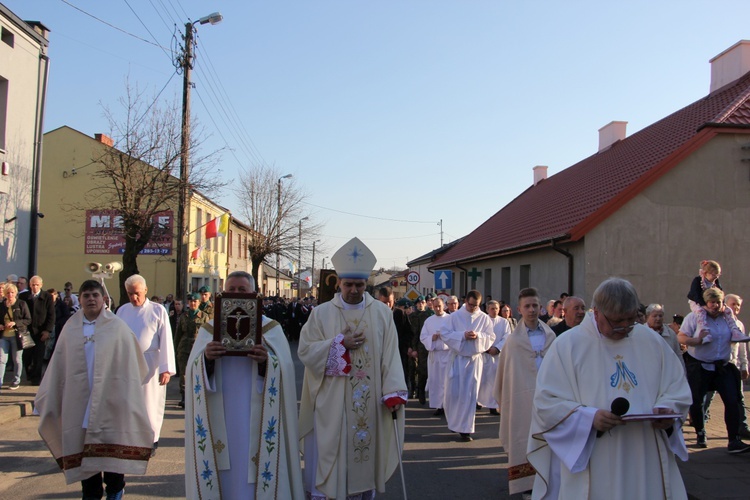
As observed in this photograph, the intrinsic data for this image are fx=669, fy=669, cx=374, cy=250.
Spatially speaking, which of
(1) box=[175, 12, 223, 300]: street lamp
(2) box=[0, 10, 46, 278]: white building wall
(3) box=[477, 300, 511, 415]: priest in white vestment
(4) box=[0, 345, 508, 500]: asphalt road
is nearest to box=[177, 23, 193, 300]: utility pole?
(1) box=[175, 12, 223, 300]: street lamp

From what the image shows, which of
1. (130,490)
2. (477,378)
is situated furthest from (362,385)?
(477,378)

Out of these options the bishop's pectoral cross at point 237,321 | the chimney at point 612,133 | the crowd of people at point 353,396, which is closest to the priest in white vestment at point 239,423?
the crowd of people at point 353,396

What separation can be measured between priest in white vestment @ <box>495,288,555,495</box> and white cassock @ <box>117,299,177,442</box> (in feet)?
12.4

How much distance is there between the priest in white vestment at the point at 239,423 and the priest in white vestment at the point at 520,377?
226 cm

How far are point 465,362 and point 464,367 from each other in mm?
78

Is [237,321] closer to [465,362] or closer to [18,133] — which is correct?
[465,362]

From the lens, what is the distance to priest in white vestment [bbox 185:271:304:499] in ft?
15.0

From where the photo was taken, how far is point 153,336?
7.91 metres

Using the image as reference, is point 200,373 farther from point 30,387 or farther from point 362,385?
point 30,387

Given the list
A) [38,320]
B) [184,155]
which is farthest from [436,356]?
[184,155]

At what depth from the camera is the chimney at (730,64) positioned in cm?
2039

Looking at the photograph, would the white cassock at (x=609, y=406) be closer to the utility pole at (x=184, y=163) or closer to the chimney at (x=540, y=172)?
the utility pole at (x=184, y=163)

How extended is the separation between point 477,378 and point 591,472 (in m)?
6.39

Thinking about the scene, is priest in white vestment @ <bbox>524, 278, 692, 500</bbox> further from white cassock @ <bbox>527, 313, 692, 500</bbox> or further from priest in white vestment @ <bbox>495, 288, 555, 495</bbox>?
priest in white vestment @ <bbox>495, 288, 555, 495</bbox>
